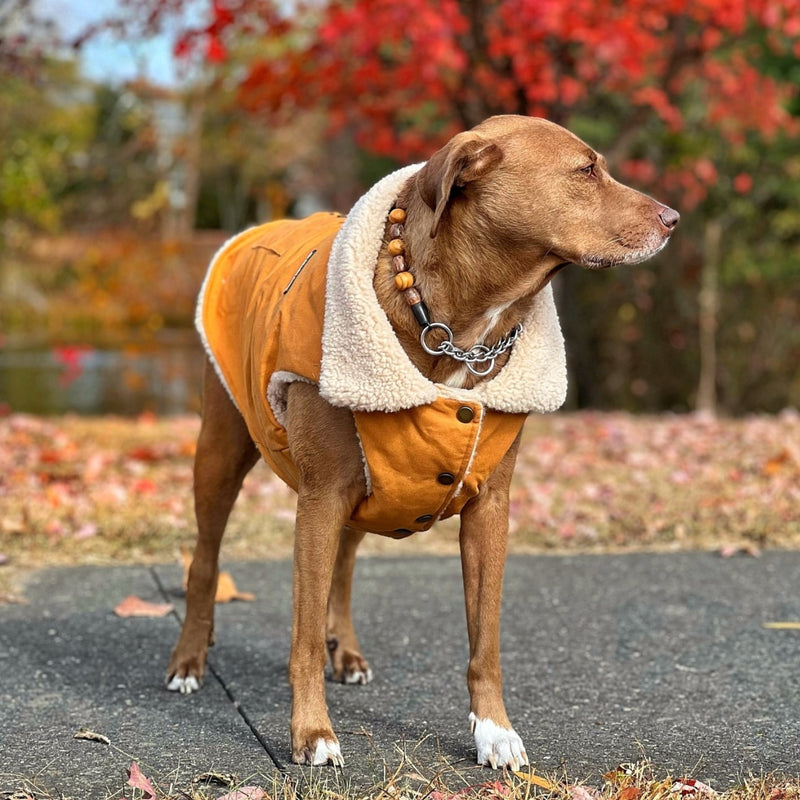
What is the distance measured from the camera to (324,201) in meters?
37.6

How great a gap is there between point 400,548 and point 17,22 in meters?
5.54

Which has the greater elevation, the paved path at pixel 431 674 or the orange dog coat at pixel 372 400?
the orange dog coat at pixel 372 400

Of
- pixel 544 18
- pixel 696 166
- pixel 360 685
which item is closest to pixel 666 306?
pixel 696 166

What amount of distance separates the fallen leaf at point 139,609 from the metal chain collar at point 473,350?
1959 millimetres

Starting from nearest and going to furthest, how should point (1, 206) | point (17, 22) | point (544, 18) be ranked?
point (544, 18), point (17, 22), point (1, 206)

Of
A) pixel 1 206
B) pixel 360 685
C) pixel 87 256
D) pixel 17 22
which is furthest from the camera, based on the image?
pixel 87 256

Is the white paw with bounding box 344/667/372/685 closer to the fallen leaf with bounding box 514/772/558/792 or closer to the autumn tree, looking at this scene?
the fallen leaf with bounding box 514/772/558/792

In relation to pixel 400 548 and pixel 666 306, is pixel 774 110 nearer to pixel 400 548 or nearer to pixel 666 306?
pixel 666 306

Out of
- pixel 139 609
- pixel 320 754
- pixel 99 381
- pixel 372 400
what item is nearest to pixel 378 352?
pixel 372 400

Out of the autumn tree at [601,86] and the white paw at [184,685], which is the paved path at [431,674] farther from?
the autumn tree at [601,86]

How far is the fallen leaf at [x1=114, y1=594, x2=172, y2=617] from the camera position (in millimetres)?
4340

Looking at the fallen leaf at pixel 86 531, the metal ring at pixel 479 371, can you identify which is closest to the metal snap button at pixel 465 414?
the metal ring at pixel 479 371

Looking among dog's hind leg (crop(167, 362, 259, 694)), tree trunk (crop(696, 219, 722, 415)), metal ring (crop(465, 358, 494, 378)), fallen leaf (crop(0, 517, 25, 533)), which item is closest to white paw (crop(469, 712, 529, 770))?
metal ring (crop(465, 358, 494, 378))

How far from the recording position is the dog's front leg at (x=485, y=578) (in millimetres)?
3094
